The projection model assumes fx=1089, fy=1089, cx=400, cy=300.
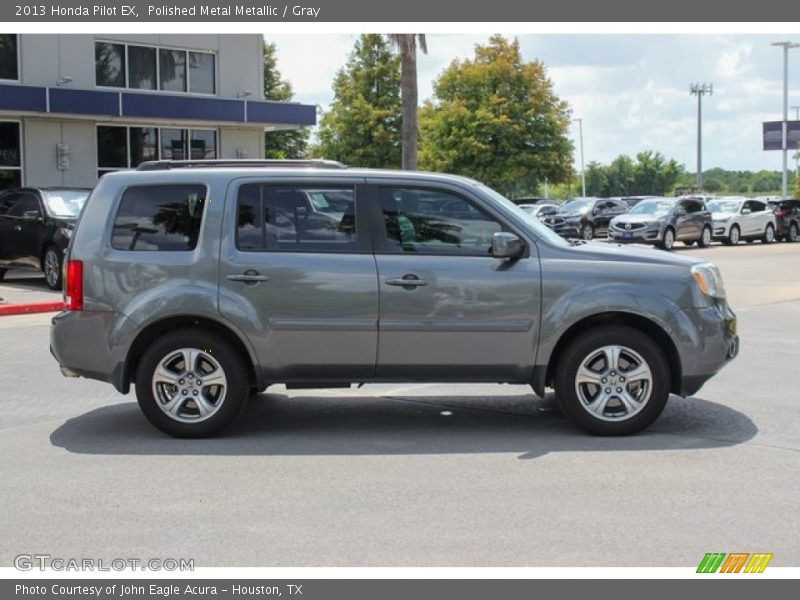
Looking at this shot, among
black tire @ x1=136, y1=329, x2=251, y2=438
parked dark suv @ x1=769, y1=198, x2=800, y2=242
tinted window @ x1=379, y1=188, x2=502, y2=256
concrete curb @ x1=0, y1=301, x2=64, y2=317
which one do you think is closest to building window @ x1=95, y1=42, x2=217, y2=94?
concrete curb @ x1=0, y1=301, x2=64, y2=317

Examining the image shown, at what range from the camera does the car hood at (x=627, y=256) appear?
293 inches

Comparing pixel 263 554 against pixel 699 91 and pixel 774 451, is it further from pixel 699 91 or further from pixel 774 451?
pixel 699 91

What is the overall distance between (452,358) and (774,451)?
2.17 metres

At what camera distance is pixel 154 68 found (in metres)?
28.2

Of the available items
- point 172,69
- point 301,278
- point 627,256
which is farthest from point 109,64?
point 627,256

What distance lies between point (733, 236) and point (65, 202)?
25864mm

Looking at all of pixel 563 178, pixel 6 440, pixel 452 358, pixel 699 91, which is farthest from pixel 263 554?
pixel 699 91

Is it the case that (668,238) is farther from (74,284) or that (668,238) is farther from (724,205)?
(74,284)

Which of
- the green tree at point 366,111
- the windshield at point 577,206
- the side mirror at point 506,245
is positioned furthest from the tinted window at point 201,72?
the green tree at point 366,111

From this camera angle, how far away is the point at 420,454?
7.06m

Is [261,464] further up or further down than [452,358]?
further down

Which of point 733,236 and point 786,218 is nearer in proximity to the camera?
point 733,236

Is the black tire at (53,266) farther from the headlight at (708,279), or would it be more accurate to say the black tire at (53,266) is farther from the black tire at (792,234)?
the black tire at (792,234)

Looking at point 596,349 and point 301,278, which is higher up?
point 301,278
